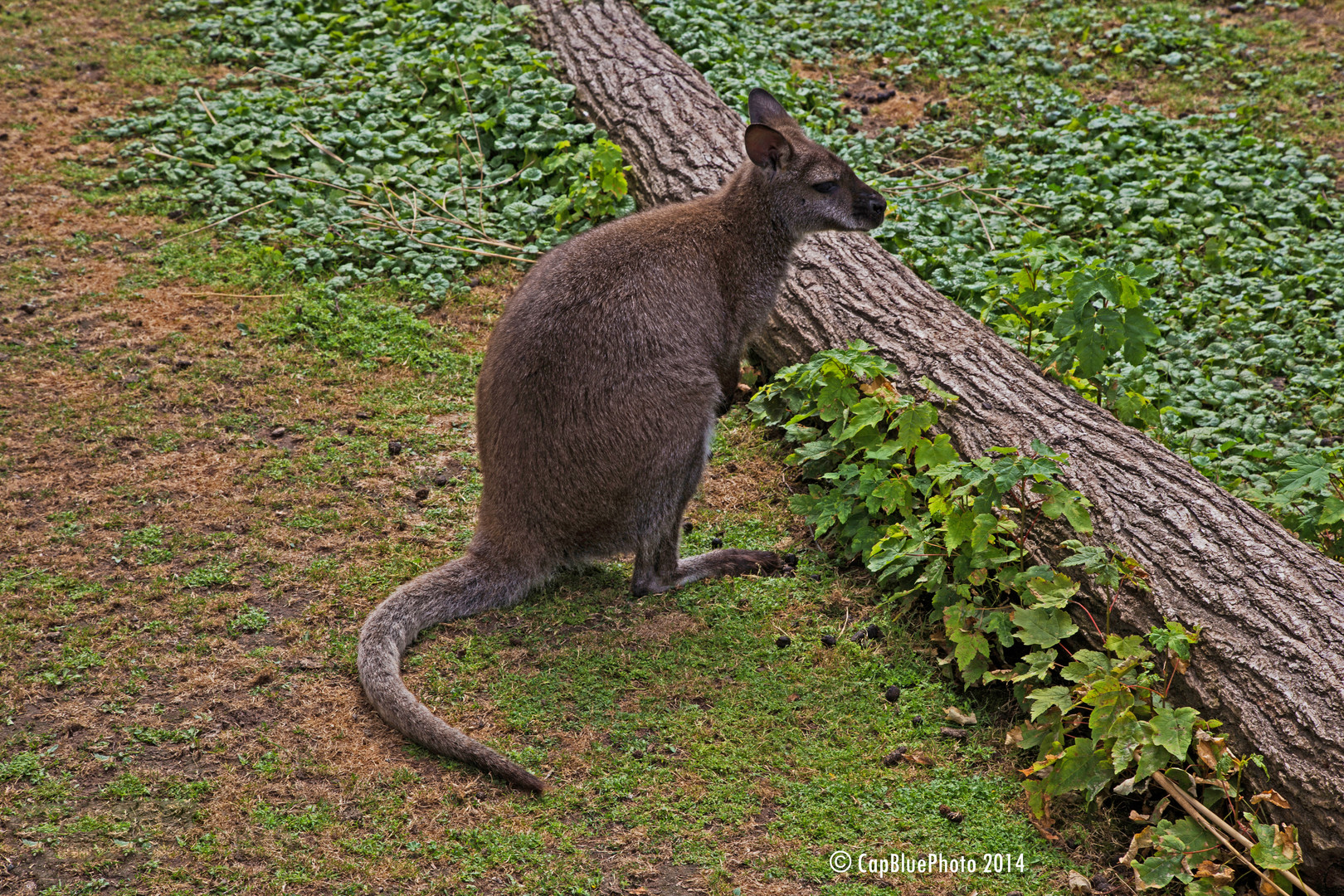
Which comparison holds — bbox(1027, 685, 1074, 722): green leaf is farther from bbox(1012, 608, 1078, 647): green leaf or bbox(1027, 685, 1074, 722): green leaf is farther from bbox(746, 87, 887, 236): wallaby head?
bbox(746, 87, 887, 236): wallaby head

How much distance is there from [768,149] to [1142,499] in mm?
2338

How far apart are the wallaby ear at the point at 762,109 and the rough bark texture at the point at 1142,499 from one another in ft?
3.00

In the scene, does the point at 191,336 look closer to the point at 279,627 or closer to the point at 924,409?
the point at 279,627

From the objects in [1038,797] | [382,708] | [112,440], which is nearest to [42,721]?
[382,708]

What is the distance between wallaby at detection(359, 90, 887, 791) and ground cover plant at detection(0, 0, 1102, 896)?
0.23m

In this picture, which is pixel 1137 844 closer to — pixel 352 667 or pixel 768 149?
pixel 352 667

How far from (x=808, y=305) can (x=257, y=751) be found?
11.7 feet

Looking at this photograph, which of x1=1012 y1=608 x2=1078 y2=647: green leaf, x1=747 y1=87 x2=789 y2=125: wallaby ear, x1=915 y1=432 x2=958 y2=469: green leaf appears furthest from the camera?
x1=747 y1=87 x2=789 y2=125: wallaby ear

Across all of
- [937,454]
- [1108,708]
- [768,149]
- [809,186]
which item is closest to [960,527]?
[937,454]

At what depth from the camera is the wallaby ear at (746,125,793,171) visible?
5133 millimetres

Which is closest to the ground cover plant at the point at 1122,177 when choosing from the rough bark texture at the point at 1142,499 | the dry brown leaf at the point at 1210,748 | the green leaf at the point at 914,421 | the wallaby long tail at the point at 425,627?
the rough bark texture at the point at 1142,499

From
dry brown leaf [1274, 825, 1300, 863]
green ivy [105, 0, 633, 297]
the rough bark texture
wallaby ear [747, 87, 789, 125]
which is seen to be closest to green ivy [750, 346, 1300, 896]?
dry brown leaf [1274, 825, 1300, 863]

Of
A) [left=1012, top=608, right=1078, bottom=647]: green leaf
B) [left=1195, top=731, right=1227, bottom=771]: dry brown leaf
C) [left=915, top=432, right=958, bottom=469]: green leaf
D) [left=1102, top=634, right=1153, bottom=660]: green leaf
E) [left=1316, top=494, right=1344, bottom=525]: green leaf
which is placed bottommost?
[left=1195, top=731, right=1227, bottom=771]: dry brown leaf

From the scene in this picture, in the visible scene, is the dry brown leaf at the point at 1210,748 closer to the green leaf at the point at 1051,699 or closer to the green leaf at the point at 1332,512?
the green leaf at the point at 1051,699
